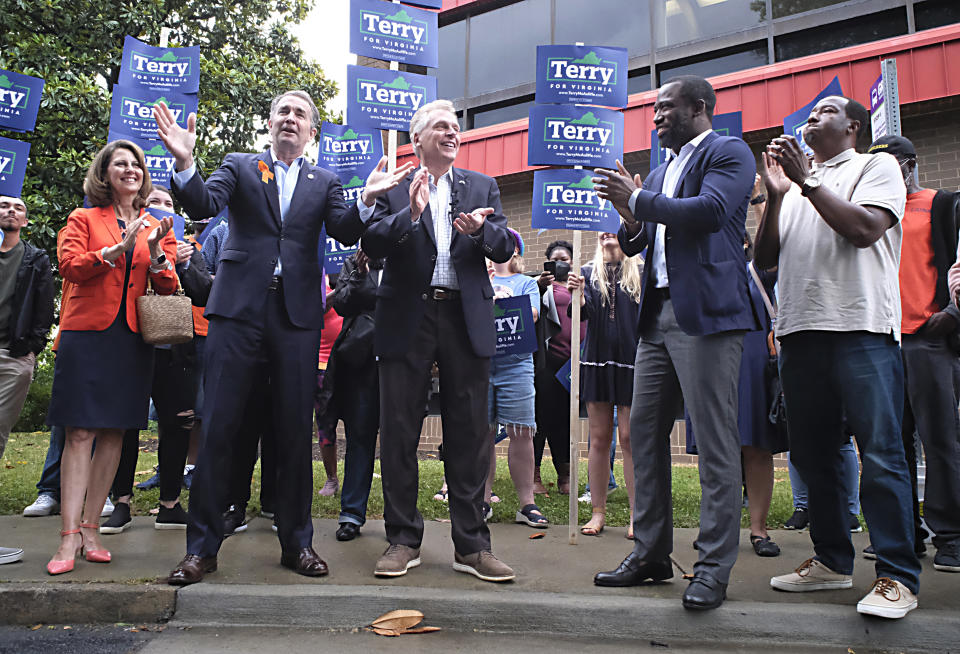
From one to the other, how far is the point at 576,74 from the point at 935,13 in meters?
6.91

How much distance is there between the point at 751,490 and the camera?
4.09 metres

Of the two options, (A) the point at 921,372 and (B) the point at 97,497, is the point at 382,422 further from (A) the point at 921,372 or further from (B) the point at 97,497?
(A) the point at 921,372

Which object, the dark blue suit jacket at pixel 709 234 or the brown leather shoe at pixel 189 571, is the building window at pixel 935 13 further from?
the brown leather shoe at pixel 189 571

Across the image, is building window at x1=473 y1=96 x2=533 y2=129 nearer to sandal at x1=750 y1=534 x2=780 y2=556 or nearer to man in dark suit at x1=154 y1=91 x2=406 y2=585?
man in dark suit at x1=154 y1=91 x2=406 y2=585

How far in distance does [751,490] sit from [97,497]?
362 centimetres

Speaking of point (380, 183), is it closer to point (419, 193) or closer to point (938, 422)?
point (419, 193)

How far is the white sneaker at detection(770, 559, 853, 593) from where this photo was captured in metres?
3.08

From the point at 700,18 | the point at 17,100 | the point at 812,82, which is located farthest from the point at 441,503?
the point at 700,18

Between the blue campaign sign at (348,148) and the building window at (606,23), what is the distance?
542 centimetres

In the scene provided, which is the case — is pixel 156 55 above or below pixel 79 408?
above

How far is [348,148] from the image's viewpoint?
6.91 metres

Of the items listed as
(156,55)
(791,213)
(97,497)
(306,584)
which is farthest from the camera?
(156,55)

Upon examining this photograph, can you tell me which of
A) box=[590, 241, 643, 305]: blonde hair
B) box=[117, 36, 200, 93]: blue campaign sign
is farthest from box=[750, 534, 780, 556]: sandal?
box=[117, 36, 200, 93]: blue campaign sign

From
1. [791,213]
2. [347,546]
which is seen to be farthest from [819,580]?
[347,546]
